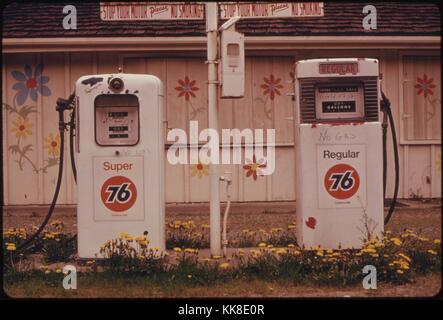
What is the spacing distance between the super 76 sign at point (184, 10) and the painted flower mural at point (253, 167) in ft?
14.9

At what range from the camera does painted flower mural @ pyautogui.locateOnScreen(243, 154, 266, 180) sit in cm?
1048

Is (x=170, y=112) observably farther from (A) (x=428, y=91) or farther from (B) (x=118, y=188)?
(B) (x=118, y=188)

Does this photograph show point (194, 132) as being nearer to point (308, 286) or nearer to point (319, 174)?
point (319, 174)

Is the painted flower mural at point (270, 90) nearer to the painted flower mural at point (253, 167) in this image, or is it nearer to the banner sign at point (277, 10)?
the painted flower mural at point (253, 167)

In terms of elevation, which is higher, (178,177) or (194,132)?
(194,132)

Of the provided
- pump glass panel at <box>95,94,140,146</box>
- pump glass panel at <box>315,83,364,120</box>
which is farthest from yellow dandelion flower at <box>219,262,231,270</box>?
pump glass panel at <box>315,83,364,120</box>

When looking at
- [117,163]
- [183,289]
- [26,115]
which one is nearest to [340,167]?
[183,289]

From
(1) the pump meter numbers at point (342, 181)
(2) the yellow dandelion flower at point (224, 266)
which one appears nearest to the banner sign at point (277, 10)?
(1) the pump meter numbers at point (342, 181)

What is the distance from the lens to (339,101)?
6.12 meters

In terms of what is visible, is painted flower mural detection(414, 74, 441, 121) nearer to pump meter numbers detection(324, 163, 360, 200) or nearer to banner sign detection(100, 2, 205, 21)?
pump meter numbers detection(324, 163, 360, 200)

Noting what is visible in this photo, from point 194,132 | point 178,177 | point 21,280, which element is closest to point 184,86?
point 194,132

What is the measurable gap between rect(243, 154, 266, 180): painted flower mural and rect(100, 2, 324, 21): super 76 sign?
14.9 ft

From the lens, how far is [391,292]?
538cm

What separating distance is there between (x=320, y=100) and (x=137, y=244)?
2.13 meters
